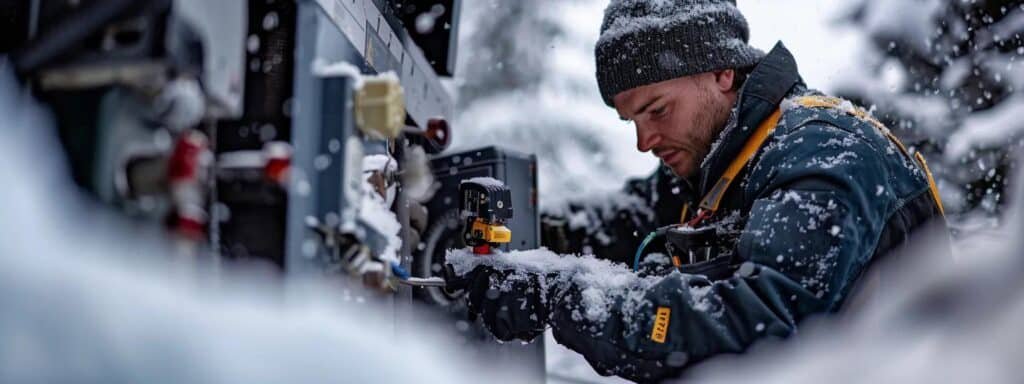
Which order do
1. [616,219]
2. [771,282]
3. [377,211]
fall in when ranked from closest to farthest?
1. [377,211]
2. [771,282]
3. [616,219]

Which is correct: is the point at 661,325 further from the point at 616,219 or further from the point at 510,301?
the point at 616,219

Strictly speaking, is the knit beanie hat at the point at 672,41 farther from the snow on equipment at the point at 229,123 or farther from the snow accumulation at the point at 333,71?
the snow accumulation at the point at 333,71

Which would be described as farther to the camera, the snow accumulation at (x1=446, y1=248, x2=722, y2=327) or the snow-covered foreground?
the snow accumulation at (x1=446, y1=248, x2=722, y2=327)

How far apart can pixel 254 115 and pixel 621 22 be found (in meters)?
1.23

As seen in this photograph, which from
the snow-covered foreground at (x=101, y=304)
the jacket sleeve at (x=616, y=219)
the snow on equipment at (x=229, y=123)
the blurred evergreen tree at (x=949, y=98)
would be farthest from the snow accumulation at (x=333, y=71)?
the blurred evergreen tree at (x=949, y=98)

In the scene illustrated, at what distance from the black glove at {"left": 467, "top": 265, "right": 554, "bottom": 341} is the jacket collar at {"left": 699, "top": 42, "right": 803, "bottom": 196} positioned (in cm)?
53

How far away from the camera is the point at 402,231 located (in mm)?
1581

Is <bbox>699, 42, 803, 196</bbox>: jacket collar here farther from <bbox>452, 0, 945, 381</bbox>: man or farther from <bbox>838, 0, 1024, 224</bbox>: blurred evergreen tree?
<bbox>838, 0, 1024, 224</bbox>: blurred evergreen tree

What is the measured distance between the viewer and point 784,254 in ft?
4.16

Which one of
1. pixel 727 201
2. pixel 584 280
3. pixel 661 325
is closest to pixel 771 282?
pixel 661 325

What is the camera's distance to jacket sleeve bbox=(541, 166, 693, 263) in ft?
9.72

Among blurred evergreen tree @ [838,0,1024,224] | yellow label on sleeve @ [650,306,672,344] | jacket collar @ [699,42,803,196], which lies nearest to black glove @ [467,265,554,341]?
yellow label on sleeve @ [650,306,672,344]

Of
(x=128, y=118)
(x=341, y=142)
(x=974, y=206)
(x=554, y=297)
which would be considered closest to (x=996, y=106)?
(x=974, y=206)

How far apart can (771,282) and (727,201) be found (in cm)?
46
